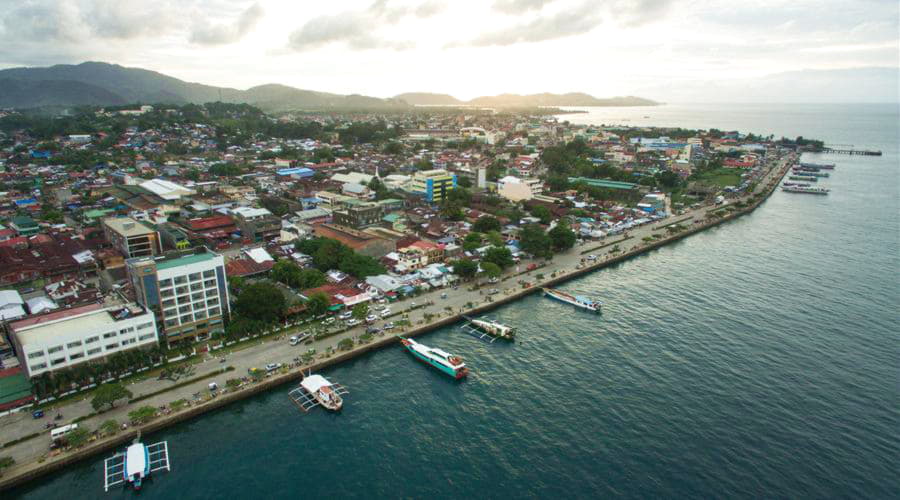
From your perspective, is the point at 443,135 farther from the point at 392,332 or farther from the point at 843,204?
the point at 392,332

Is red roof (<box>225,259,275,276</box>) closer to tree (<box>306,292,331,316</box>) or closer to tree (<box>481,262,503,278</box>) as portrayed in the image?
tree (<box>306,292,331,316</box>)

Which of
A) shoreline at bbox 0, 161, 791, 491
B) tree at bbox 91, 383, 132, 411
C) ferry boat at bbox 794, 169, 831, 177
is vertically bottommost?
shoreline at bbox 0, 161, 791, 491

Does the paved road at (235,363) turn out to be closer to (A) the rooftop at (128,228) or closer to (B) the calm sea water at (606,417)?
(B) the calm sea water at (606,417)

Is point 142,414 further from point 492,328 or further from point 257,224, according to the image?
point 257,224

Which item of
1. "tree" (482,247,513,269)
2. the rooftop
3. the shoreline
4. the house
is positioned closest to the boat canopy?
the shoreline

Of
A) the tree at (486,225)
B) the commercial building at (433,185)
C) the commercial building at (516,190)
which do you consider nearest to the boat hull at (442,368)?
the tree at (486,225)

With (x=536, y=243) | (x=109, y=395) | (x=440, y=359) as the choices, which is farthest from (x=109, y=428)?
(x=536, y=243)

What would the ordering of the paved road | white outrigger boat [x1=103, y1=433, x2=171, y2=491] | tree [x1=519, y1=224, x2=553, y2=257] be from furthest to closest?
tree [x1=519, y1=224, x2=553, y2=257] → the paved road → white outrigger boat [x1=103, y1=433, x2=171, y2=491]
